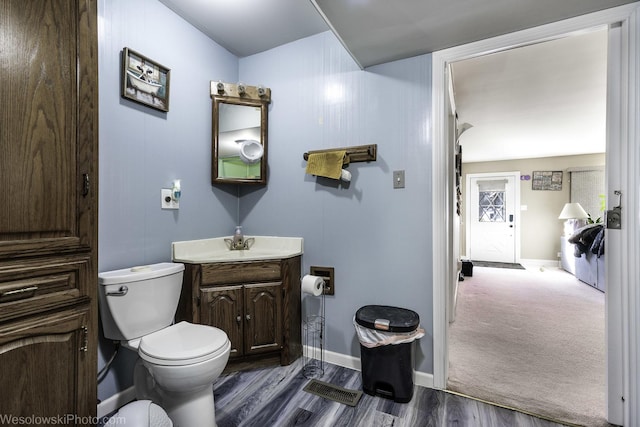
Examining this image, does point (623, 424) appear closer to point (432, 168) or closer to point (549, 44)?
point (432, 168)

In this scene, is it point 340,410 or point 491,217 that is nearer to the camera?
point 340,410

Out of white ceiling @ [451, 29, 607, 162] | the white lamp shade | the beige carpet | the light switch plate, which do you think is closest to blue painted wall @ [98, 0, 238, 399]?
the light switch plate

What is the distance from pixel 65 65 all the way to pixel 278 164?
1.46 m

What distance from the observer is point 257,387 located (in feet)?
5.88

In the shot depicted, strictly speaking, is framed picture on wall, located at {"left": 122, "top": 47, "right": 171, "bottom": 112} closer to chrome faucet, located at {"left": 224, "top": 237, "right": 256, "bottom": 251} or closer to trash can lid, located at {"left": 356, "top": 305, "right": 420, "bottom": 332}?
chrome faucet, located at {"left": 224, "top": 237, "right": 256, "bottom": 251}

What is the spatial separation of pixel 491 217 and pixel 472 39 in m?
6.06

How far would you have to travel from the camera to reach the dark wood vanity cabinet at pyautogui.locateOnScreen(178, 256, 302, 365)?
73.4 inches

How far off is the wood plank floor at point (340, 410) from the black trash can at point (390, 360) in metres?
0.06

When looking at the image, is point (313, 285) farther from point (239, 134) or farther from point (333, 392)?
point (239, 134)

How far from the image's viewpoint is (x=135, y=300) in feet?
4.91

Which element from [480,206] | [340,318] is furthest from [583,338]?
[480,206]

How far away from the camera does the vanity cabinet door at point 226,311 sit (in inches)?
73.4

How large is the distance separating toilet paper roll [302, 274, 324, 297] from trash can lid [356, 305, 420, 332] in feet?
1.04

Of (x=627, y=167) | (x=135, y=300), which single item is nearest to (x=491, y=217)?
(x=627, y=167)
